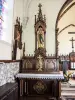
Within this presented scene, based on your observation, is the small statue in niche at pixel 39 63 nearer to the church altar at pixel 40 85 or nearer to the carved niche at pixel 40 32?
the carved niche at pixel 40 32

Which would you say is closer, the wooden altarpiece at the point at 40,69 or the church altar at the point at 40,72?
the church altar at the point at 40,72

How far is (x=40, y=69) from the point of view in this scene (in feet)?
21.4

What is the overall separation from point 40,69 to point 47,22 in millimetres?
1812

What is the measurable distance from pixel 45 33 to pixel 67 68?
5357mm

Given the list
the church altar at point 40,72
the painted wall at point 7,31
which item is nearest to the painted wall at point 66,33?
the church altar at point 40,72

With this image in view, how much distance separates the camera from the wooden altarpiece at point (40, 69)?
592 centimetres

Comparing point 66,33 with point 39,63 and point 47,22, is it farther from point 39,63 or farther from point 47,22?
point 39,63

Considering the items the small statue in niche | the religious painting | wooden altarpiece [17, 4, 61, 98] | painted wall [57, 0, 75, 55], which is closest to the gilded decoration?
wooden altarpiece [17, 4, 61, 98]

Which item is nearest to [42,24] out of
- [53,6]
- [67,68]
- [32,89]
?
[53,6]

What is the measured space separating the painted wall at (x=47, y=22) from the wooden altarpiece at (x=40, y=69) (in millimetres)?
160

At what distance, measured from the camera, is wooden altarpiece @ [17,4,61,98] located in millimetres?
5922

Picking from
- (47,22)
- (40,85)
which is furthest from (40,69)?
(47,22)

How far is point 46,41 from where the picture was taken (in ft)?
22.2

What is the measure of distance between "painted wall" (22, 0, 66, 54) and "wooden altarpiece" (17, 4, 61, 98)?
160mm
